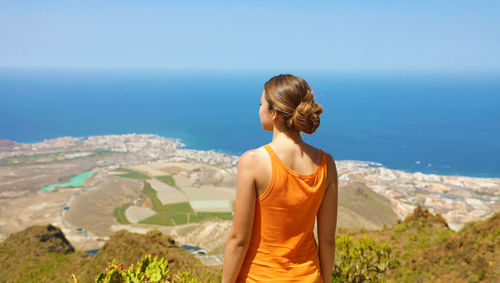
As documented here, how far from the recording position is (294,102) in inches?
59.8

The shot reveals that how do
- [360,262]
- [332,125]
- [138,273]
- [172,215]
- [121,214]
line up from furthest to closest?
[332,125]
[172,215]
[121,214]
[360,262]
[138,273]

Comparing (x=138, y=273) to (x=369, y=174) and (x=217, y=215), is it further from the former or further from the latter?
(x=369, y=174)

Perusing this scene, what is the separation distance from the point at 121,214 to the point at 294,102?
34.0 m

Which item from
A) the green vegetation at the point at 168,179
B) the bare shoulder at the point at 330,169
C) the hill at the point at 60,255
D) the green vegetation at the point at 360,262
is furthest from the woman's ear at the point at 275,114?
the green vegetation at the point at 168,179

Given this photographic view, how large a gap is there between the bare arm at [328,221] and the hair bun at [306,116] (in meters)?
0.27

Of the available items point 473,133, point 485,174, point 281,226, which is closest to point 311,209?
point 281,226

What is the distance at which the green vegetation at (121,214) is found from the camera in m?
30.5

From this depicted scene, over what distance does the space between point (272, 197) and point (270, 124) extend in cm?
35

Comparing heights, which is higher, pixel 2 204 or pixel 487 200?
pixel 487 200

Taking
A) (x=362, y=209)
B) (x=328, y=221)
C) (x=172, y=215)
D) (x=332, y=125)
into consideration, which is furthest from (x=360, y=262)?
(x=332, y=125)

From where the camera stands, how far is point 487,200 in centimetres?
3528

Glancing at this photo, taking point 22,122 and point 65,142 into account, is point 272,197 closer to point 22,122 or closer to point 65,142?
point 65,142

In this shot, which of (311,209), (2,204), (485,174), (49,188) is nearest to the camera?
(311,209)

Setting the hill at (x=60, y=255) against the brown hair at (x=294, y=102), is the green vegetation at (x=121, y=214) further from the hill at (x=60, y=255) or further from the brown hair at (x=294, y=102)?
the brown hair at (x=294, y=102)
